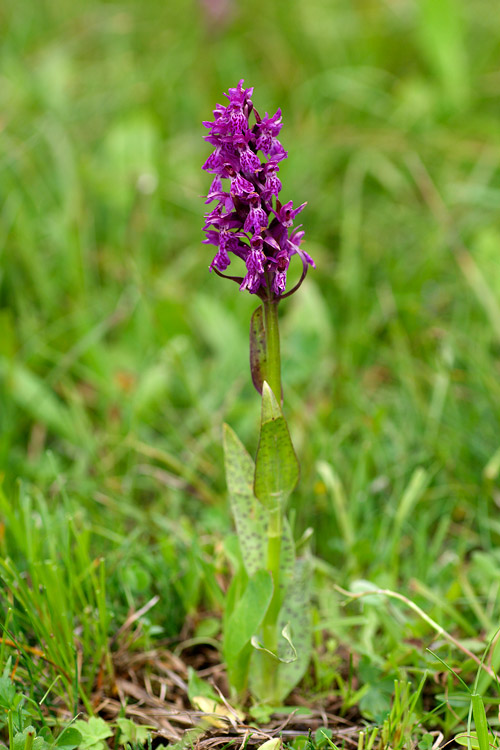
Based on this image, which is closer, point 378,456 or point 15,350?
point 378,456

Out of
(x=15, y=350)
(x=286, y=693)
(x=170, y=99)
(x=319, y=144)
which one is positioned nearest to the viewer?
(x=286, y=693)

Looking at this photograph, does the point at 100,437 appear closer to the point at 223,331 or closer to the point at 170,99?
the point at 223,331

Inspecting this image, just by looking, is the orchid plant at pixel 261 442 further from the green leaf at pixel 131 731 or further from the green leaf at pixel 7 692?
the green leaf at pixel 7 692

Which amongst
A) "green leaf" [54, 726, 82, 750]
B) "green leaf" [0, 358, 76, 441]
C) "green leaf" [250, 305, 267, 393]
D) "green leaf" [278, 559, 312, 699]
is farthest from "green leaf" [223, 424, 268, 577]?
"green leaf" [0, 358, 76, 441]

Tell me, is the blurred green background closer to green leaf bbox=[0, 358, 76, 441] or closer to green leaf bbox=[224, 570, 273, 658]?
green leaf bbox=[0, 358, 76, 441]

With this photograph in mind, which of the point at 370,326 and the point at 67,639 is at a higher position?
the point at 370,326

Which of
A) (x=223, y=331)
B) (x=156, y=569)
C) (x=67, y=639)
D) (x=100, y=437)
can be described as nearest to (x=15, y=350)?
(x=100, y=437)
